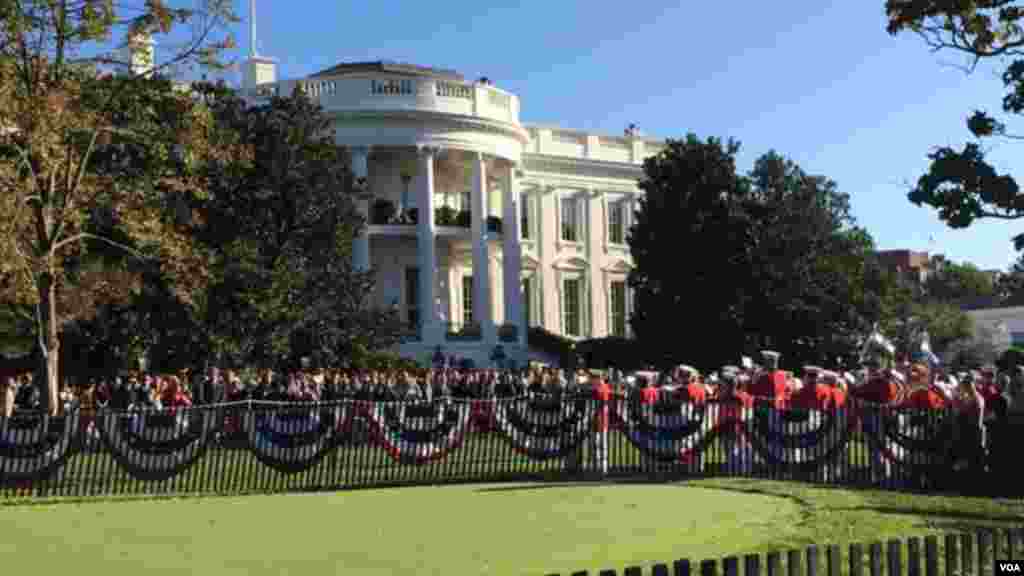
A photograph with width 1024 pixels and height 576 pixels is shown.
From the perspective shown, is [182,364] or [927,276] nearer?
[182,364]

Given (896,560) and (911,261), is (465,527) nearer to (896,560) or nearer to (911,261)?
(896,560)

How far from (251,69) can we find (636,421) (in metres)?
33.2

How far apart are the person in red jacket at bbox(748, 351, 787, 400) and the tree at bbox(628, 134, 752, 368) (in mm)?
23939

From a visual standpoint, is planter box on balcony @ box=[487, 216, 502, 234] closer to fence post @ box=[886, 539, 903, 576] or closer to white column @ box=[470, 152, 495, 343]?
white column @ box=[470, 152, 495, 343]

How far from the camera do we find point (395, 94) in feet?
155

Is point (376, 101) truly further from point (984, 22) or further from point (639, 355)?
point (984, 22)

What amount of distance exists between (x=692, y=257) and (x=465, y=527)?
1312 inches

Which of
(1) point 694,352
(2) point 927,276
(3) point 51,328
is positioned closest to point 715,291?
(1) point 694,352

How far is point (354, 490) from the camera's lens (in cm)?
1856

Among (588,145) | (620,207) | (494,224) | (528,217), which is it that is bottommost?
(494,224)

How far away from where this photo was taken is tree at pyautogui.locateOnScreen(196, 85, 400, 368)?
3133 centimetres

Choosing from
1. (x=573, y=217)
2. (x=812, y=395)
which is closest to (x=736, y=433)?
(x=812, y=395)

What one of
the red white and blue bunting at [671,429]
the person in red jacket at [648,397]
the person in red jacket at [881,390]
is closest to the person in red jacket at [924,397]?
the person in red jacket at [881,390]

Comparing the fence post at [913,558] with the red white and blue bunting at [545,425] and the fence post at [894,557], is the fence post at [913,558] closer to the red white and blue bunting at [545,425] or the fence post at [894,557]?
the fence post at [894,557]
